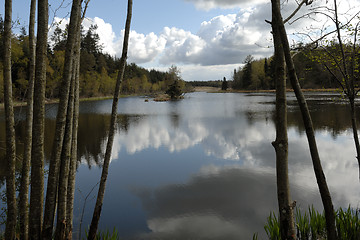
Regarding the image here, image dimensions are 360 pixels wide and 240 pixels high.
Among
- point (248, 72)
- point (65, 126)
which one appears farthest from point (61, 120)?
point (248, 72)

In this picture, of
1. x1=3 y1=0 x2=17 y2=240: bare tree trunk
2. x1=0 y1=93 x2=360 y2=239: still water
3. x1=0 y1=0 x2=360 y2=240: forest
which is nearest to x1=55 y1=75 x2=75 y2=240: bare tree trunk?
x1=0 y1=0 x2=360 y2=240: forest

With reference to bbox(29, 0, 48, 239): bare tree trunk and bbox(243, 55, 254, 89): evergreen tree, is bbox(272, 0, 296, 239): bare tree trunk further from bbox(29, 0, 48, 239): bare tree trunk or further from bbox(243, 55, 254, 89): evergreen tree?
bbox(243, 55, 254, 89): evergreen tree

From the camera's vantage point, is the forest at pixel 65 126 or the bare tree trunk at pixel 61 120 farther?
the bare tree trunk at pixel 61 120

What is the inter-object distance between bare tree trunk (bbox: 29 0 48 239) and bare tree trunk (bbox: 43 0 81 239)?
0.29ft

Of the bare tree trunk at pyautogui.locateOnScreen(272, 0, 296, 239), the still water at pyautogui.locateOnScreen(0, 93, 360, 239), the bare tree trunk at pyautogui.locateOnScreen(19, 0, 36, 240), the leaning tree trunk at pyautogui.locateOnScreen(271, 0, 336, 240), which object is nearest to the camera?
the leaning tree trunk at pyautogui.locateOnScreen(271, 0, 336, 240)

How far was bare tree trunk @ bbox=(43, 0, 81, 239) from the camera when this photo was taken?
2.70 metres

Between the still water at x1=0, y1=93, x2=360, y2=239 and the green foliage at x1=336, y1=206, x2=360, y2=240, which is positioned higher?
the green foliage at x1=336, y1=206, x2=360, y2=240

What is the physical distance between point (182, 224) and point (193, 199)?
1216 mm

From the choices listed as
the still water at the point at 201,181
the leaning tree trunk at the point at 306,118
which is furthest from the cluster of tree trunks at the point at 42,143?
the leaning tree trunk at the point at 306,118

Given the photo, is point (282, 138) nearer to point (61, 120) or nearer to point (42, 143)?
point (61, 120)

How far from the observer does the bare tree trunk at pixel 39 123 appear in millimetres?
2615

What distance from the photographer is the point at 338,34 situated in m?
3.52

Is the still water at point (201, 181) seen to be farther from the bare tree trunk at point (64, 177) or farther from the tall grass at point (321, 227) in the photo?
the bare tree trunk at point (64, 177)

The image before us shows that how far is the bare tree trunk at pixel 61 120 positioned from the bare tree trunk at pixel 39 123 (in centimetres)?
9
